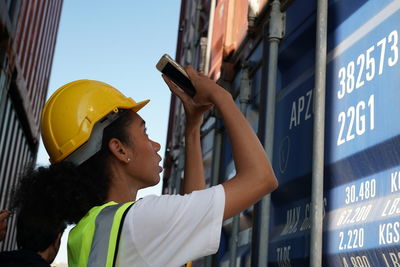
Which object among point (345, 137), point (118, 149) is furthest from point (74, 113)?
point (345, 137)

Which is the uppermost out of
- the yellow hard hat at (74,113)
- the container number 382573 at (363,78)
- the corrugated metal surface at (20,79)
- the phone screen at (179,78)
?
the corrugated metal surface at (20,79)

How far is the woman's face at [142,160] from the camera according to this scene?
148 centimetres

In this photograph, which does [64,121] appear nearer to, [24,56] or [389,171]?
[389,171]

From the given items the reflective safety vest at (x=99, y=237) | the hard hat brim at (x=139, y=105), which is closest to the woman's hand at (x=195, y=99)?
the hard hat brim at (x=139, y=105)

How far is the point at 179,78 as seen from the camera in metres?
1.53

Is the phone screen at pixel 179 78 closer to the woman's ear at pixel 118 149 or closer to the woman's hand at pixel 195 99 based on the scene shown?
the woman's hand at pixel 195 99

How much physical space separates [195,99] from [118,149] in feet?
0.86

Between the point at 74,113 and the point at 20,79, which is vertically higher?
the point at 20,79

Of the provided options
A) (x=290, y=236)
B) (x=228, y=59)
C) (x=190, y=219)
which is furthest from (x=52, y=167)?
(x=228, y=59)

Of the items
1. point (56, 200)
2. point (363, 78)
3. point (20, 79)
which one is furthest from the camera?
point (20, 79)

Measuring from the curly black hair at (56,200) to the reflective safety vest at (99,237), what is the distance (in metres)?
0.10

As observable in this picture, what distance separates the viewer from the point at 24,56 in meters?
10.4

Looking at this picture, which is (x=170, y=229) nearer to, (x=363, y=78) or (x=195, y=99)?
(x=195, y=99)

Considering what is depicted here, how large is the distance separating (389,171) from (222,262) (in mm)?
2008
